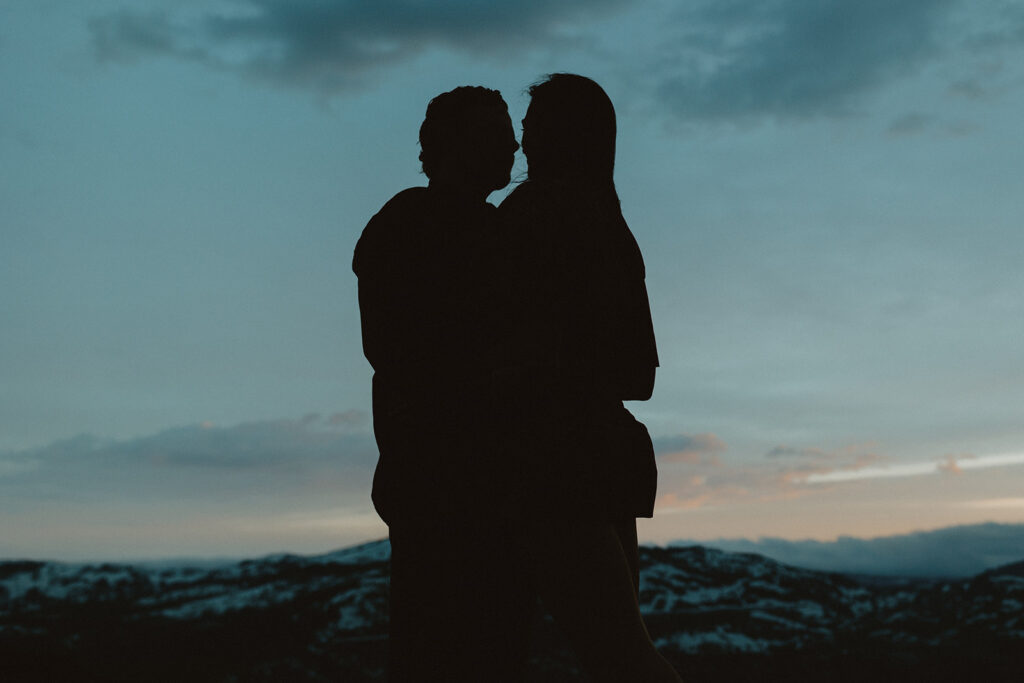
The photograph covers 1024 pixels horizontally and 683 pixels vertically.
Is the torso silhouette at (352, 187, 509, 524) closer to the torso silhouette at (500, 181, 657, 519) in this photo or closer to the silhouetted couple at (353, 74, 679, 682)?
the silhouetted couple at (353, 74, 679, 682)

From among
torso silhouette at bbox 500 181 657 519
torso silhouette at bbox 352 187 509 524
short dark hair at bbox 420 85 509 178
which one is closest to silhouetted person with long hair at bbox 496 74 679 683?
torso silhouette at bbox 500 181 657 519

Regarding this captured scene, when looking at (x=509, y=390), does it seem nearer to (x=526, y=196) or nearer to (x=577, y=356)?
(x=577, y=356)

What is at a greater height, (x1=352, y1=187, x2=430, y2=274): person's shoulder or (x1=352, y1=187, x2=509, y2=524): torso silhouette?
(x1=352, y1=187, x2=430, y2=274): person's shoulder

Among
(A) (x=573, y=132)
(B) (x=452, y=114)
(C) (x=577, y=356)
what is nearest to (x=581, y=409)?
(C) (x=577, y=356)

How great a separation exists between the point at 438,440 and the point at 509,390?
1.57 feet

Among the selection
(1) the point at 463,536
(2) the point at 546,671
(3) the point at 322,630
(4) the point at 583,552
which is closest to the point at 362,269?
(1) the point at 463,536

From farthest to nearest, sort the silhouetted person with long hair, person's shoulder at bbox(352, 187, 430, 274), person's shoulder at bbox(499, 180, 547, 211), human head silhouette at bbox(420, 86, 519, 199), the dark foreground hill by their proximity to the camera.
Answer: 1. the dark foreground hill
2. human head silhouette at bbox(420, 86, 519, 199)
3. person's shoulder at bbox(352, 187, 430, 274)
4. person's shoulder at bbox(499, 180, 547, 211)
5. the silhouetted person with long hair

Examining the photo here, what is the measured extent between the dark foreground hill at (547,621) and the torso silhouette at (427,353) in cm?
9642

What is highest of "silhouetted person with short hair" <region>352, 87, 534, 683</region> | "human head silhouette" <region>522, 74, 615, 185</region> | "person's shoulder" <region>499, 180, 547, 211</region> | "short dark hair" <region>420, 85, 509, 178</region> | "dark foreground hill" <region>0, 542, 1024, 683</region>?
"short dark hair" <region>420, 85, 509, 178</region>

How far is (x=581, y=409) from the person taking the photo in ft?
7.55

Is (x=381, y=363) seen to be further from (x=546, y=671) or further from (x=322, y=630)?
(x=322, y=630)

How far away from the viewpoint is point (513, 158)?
9.91 feet

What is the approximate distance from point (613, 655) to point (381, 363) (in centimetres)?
110

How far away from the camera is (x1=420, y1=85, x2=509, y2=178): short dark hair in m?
2.99
